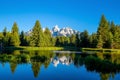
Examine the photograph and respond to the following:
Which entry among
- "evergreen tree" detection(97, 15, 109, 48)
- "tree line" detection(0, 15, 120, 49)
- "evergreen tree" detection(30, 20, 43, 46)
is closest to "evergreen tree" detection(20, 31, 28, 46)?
"tree line" detection(0, 15, 120, 49)

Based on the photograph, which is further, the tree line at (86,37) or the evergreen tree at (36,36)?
the evergreen tree at (36,36)

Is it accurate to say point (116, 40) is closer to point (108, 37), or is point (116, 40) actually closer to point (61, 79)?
point (108, 37)

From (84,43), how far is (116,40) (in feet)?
98.0

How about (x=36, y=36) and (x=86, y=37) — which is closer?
(x=36, y=36)

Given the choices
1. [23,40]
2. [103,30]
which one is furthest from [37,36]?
[103,30]

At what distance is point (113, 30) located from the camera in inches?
3947

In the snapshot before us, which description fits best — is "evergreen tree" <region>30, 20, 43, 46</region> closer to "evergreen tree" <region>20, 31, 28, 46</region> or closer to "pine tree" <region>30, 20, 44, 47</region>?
"pine tree" <region>30, 20, 44, 47</region>

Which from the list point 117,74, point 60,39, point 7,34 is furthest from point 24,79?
point 60,39

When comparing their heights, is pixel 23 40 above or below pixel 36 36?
below

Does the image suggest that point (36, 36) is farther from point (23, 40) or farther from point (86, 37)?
point (86, 37)

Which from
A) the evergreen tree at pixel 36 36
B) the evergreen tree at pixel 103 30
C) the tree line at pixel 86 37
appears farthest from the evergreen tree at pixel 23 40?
the evergreen tree at pixel 103 30

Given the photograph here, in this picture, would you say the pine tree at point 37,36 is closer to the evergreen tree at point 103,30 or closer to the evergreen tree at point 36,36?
the evergreen tree at point 36,36

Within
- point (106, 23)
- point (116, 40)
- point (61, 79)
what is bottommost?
point (61, 79)

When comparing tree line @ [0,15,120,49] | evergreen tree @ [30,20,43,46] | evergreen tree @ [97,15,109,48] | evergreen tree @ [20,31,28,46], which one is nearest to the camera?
tree line @ [0,15,120,49]
